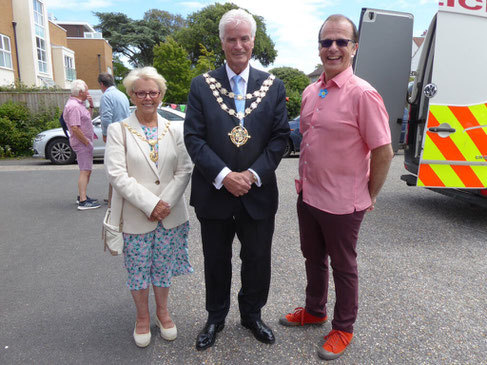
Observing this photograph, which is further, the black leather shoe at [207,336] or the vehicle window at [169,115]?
the vehicle window at [169,115]

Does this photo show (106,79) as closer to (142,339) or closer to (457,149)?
(142,339)

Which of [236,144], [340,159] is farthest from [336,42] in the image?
[236,144]

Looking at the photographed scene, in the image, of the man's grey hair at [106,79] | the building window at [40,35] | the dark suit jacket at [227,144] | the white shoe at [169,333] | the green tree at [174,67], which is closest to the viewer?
the dark suit jacket at [227,144]

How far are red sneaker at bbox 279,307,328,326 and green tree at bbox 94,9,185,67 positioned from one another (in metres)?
48.5

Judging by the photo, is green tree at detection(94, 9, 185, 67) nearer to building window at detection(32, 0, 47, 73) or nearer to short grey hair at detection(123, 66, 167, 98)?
building window at detection(32, 0, 47, 73)

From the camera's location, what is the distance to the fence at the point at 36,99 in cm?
1247

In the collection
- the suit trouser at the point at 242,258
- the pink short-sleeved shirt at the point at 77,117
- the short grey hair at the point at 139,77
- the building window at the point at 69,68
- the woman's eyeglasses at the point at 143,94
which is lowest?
the suit trouser at the point at 242,258

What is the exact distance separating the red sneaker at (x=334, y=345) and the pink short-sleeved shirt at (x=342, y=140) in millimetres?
818

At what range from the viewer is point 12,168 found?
9.47 m

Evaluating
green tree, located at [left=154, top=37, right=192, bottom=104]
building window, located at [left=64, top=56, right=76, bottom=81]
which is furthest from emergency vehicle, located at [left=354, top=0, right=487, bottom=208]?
building window, located at [left=64, top=56, right=76, bottom=81]

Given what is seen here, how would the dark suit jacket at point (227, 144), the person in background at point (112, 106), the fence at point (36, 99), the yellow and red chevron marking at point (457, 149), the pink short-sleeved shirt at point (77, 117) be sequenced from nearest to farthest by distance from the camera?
the dark suit jacket at point (227, 144), the yellow and red chevron marking at point (457, 149), the person in background at point (112, 106), the pink short-sleeved shirt at point (77, 117), the fence at point (36, 99)

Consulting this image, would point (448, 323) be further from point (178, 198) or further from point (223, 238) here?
point (178, 198)

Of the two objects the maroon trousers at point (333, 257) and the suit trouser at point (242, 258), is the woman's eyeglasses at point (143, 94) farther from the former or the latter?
the maroon trousers at point (333, 257)

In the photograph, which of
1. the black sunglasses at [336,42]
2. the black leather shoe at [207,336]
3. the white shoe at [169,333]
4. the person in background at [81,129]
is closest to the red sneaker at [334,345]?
the black leather shoe at [207,336]
